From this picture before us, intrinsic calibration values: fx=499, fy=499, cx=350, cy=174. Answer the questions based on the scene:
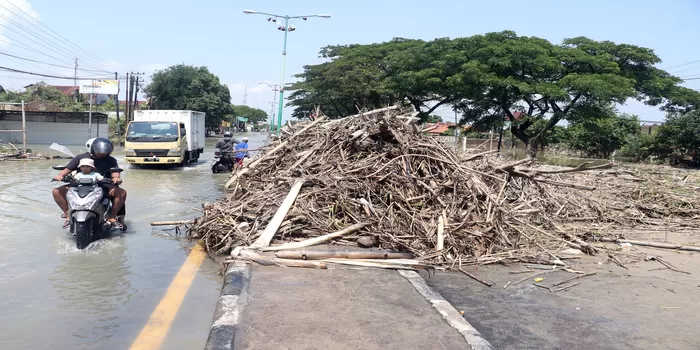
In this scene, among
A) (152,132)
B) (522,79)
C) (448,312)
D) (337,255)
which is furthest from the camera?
(522,79)

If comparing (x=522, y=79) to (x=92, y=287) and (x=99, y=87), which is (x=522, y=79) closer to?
(x=92, y=287)

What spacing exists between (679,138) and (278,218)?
1277 inches

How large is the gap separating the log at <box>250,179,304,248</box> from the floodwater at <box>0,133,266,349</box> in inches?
26.2

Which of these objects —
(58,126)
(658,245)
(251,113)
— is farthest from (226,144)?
(251,113)

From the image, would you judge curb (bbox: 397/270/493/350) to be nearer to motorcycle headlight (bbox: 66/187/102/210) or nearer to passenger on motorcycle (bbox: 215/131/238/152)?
motorcycle headlight (bbox: 66/187/102/210)

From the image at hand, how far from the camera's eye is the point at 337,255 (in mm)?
5703

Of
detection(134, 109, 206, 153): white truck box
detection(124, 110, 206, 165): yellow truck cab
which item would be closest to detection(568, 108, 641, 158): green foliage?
detection(134, 109, 206, 153): white truck box

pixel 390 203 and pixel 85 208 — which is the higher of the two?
pixel 390 203

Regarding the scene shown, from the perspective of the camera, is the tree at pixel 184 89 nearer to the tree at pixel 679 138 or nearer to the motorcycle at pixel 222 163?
the motorcycle at pixel 222 163

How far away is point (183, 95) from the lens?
54.8 metres

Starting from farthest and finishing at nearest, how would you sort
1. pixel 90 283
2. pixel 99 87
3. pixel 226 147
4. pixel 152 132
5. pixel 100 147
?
pixel 99 87 < pixel 152 132 < pixel 226 147 < pixel 100 147 < pixel 90 283

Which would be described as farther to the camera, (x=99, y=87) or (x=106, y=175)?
(x=99, y=87)

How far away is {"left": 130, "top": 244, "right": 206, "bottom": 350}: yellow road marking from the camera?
3.95 meters

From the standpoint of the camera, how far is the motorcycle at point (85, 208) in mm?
6453
